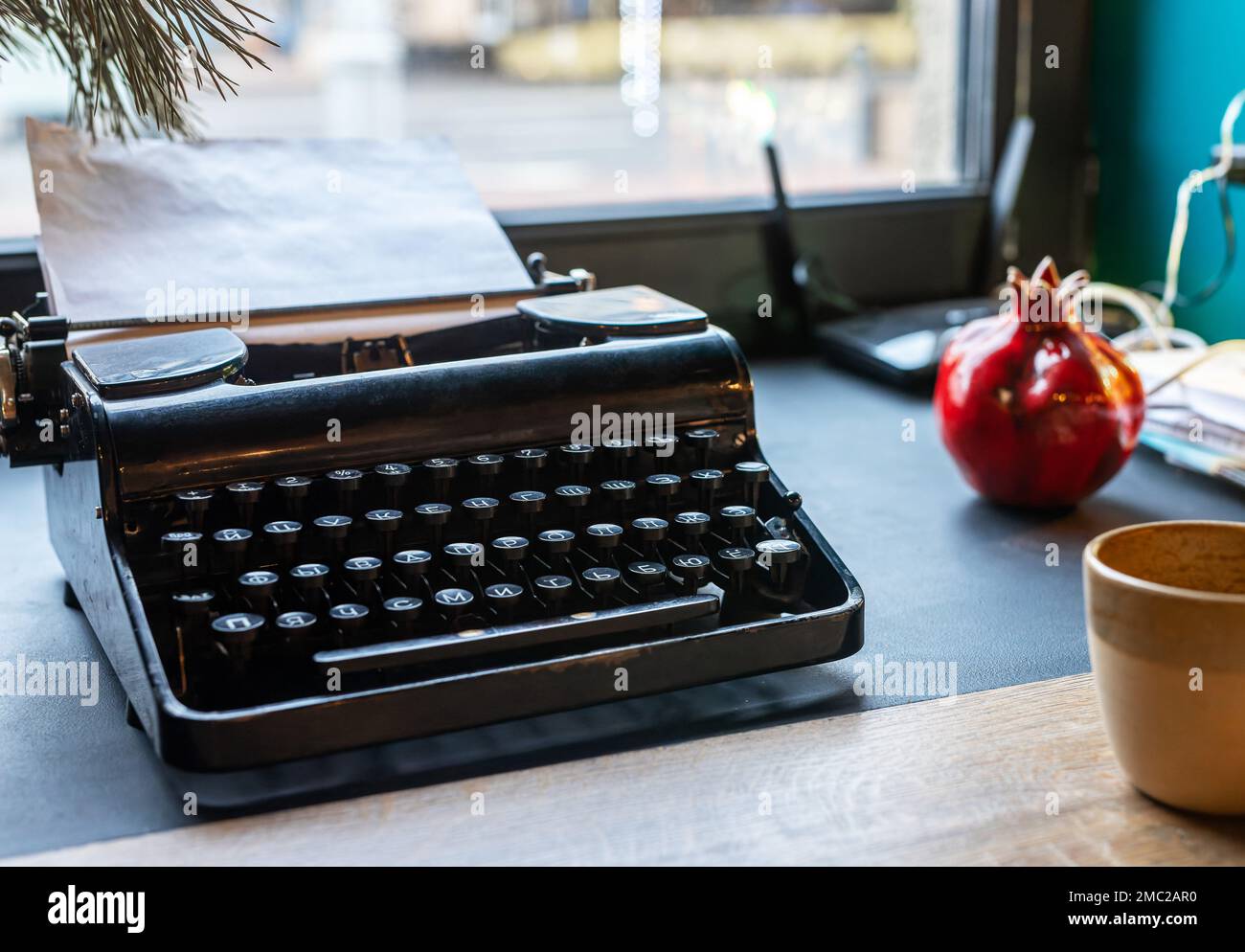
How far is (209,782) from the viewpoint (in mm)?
676

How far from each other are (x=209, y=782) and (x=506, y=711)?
160 mm

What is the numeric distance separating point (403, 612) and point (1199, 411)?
83 centimetres

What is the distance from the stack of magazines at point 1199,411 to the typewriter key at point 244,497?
858mm

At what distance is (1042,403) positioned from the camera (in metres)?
1.07

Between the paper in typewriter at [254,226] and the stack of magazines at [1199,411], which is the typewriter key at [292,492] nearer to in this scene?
the paper in typewriter at [254,226]

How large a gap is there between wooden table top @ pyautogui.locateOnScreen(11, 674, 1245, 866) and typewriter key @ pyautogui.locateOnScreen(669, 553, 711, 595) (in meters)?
0.11

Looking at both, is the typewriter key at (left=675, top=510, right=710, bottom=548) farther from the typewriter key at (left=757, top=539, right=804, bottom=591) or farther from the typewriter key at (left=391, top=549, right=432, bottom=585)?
the typewriter key at (left=391, top=549, right=432, bottom=585)

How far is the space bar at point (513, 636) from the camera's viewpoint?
68cm

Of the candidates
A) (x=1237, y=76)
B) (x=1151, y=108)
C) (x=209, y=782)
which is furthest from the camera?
(x=1151, y=108)

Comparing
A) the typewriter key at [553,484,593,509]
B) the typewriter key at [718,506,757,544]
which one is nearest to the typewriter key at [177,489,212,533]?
the typewriter key at [553,484,593,509]

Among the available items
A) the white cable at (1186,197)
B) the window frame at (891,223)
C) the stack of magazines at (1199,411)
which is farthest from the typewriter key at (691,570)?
the white cable at (1186,197)

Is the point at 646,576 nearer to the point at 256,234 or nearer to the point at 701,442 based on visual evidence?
the point at 701,442
